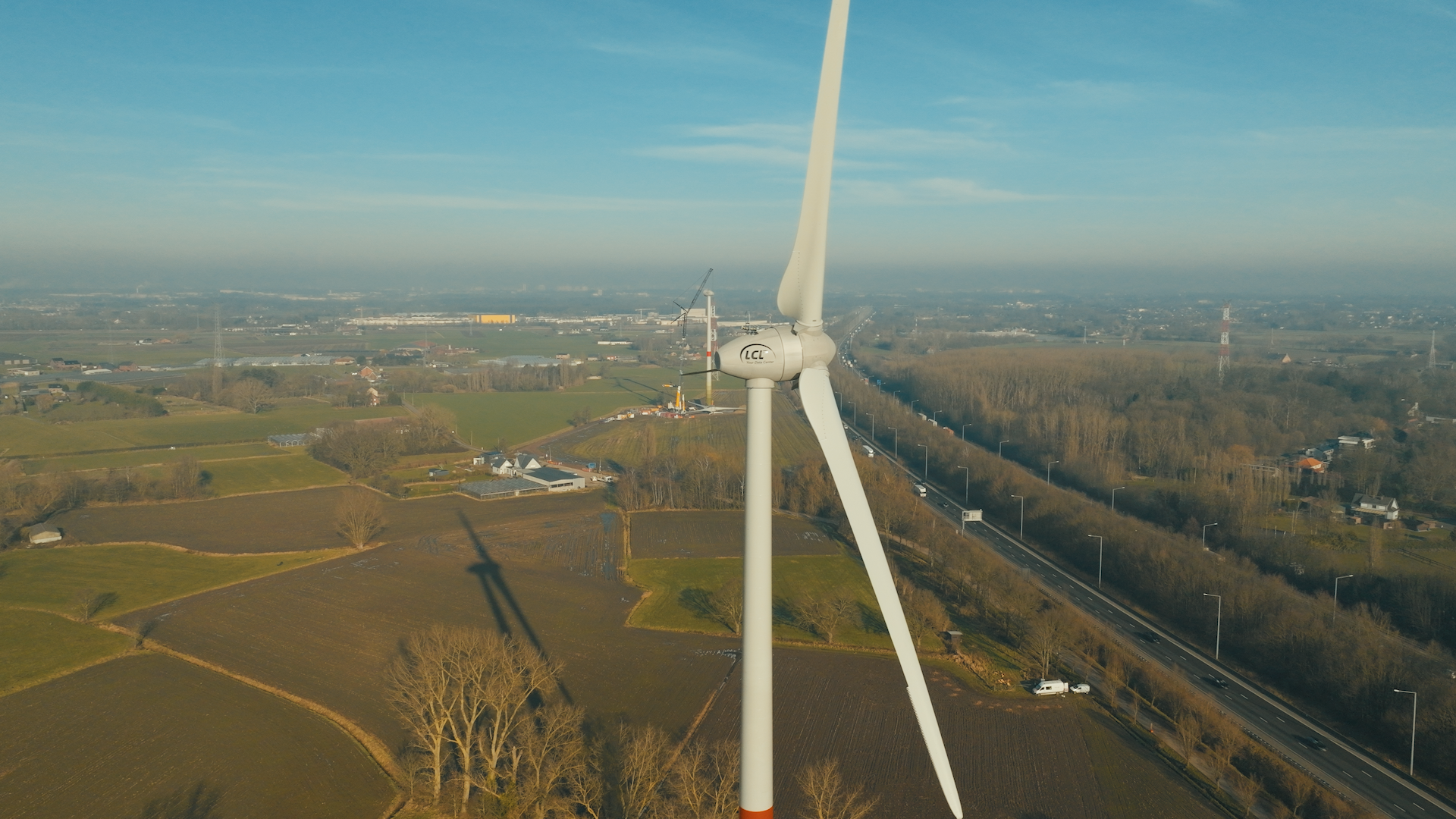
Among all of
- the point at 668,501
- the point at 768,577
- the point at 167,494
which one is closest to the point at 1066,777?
the point at 768,577

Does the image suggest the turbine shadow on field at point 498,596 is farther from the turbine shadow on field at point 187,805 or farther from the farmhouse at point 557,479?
the farmhouse at point 557,479

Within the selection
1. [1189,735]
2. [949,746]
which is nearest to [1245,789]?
[1189,735]

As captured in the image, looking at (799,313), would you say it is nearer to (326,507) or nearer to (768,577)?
(768,577)

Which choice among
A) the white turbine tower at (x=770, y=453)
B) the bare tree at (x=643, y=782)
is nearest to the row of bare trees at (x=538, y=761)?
the bare tree at (x=643, y=782)

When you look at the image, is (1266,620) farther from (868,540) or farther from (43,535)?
(43,535)

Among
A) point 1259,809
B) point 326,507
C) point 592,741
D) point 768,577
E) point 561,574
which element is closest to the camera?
point 768,577
